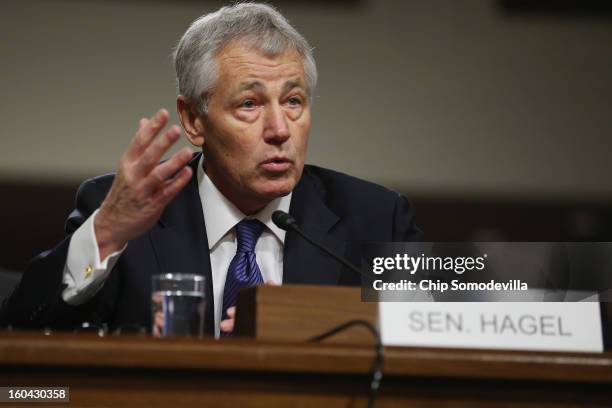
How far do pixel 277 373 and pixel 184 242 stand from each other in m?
1.00

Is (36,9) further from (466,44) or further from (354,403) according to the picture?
(354,403)

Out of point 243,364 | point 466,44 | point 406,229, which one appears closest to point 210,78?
point 406,229

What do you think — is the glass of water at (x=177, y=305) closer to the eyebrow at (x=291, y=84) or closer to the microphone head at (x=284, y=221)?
the microphone head at (x=284, y=221)

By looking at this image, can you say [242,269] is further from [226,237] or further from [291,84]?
[291,84]

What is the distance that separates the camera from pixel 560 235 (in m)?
4.86

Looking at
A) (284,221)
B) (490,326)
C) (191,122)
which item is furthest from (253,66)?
(490,326)

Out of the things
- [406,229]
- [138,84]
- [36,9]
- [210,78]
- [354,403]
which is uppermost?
[36,9]

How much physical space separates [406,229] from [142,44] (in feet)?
8.28

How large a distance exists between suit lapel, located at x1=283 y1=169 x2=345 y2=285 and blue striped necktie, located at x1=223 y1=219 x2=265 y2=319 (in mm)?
89

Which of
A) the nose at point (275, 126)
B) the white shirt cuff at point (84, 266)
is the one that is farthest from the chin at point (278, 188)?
the white shirt cuff at point (84, 266)

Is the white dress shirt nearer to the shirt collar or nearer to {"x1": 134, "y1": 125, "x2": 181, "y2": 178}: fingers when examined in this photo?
the shirt collar

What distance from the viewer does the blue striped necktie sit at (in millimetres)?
2164

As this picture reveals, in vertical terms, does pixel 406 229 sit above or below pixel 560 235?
below

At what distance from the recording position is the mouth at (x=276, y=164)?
7.51ft
